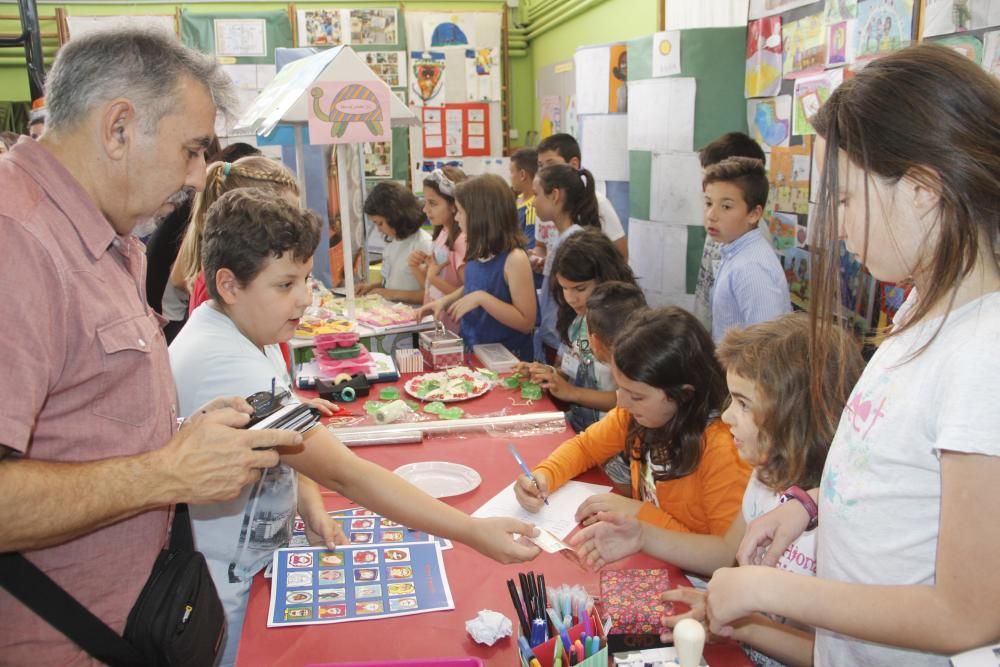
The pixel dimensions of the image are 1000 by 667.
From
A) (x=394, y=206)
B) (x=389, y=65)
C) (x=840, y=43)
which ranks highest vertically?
(x=389, y=65)

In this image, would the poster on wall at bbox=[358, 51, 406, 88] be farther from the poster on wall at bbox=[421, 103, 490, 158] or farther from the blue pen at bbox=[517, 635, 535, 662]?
the blue pen at bbox=[517, 635, 535, 662]

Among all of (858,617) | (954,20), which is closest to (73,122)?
(858,617)

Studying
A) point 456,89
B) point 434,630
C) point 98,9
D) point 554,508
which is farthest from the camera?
point 456,89

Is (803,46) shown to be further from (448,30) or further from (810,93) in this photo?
(448,30)

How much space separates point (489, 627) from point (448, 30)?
7150 millimetres

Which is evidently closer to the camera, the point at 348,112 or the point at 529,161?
the point at 348,112

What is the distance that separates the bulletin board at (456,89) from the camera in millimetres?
7551

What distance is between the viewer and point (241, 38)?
7273 millimetres

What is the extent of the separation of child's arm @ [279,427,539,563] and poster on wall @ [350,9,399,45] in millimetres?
6596

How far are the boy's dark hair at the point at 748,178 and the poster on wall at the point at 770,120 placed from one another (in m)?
0.55

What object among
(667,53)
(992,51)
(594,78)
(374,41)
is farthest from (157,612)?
(374,41)

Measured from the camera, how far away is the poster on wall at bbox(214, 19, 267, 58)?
7219 millimetres

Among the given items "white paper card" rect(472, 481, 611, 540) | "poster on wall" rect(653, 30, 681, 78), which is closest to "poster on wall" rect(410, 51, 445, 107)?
"poster on wall" rect(653, 30, 681, 78)

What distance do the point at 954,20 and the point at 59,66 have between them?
243 cm
